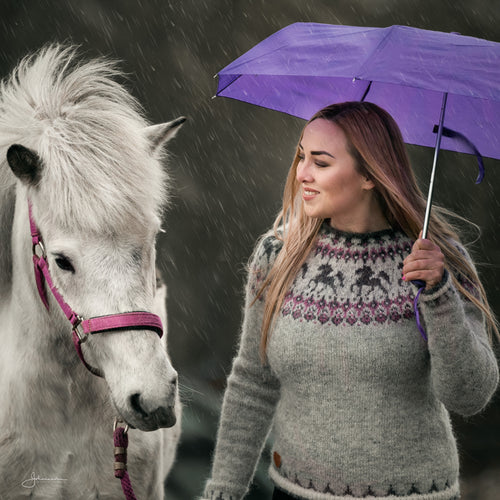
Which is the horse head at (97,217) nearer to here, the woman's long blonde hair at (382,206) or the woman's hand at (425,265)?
the woman's long blonde hair at (382,206)

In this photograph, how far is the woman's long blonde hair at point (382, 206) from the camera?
176 centimetres

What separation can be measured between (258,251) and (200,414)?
3267 mm

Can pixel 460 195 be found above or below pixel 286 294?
below

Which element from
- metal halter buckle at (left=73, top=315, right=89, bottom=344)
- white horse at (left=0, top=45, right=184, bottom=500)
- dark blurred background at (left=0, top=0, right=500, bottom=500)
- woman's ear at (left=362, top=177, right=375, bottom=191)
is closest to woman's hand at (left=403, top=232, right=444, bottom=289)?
woman's ear at (left=362, top=177, right=375, bottom=191)

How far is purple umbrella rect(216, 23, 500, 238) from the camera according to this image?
1521 millimetres

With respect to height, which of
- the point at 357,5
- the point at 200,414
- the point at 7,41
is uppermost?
the point at 7,41

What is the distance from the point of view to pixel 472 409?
1664 mm

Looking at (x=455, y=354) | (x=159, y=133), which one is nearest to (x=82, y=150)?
(x=159, y=133)

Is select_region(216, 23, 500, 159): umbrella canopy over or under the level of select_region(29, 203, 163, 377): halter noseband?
over

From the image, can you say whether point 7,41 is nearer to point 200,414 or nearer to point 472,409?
point 200,414

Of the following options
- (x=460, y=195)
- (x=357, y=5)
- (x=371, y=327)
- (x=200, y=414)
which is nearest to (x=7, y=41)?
(x=357, y=5)

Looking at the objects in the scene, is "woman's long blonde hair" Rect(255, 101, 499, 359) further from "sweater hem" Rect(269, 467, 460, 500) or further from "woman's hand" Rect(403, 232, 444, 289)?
"sweater hem" Rect(269, 467, 460, 500)

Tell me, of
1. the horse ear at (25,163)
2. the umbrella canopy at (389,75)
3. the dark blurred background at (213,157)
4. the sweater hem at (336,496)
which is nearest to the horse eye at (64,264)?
the horse ear at (25,163)

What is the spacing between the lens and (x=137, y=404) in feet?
5.54
